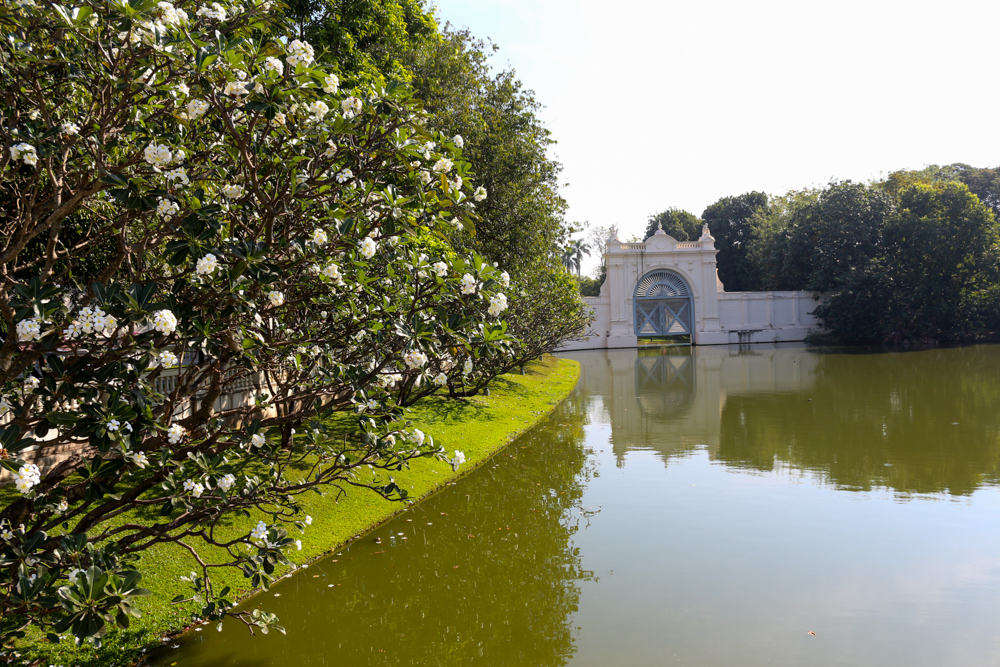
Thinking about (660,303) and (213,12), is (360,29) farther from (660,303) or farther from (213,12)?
(660,303)

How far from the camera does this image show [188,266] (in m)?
4.15

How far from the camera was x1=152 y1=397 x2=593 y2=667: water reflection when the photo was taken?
178 inches

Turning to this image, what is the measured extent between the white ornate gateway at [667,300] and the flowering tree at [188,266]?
Result: 1306 inches

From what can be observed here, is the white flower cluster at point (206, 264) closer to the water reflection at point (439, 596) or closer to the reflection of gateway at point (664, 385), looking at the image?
the water reflection at point (439, 596)

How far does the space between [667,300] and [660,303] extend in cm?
44

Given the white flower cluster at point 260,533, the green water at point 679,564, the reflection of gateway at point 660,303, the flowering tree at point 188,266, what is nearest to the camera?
the flowering tree at point 188,266

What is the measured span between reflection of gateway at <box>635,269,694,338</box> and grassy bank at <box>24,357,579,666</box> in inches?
917

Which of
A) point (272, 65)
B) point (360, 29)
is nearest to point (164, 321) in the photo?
point (272, 65)

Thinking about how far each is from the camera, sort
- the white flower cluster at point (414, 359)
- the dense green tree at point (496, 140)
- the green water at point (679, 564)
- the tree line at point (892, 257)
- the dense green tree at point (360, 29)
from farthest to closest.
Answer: the tree line at point (892, 257) → the dense green tree at point (496, 140) → the dense green tree at point (360, 29) → the green water at point (679, 564) → the white flower cluster at point (414, 359)

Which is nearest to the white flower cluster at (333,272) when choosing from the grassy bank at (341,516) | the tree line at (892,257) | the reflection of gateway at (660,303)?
the grassy bank at (341,516)

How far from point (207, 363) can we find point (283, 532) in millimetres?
1304

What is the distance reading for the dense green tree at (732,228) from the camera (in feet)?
156

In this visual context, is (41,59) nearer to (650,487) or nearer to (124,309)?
(124,309)

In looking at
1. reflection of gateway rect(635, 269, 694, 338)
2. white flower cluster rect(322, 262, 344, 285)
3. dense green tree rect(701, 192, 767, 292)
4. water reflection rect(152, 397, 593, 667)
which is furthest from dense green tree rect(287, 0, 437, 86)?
dense green tree rect(701, 192, 767, 292)
